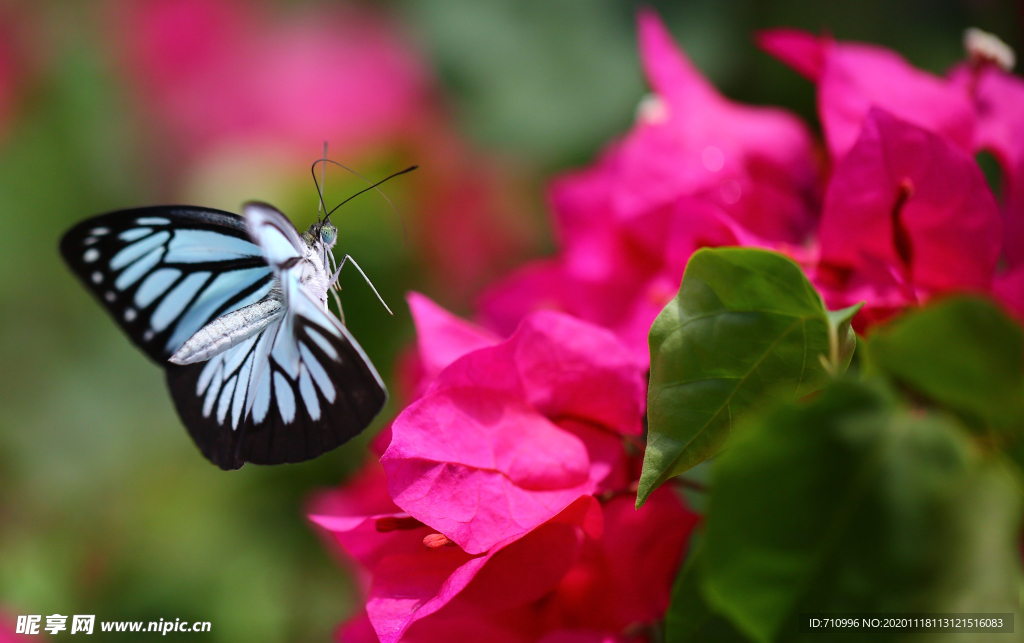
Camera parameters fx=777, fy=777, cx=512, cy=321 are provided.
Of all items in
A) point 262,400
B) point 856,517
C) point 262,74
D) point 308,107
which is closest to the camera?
point 856,517

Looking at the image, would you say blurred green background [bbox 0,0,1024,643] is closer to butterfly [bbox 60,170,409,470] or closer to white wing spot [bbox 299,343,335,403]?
butterfly [bbox 60,170,409,470]

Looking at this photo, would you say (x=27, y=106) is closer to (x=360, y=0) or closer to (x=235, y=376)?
(x=360, y=0)

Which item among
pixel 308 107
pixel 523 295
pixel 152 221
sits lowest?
pixel 308 107

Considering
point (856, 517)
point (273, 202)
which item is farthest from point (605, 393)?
point (273, 202)

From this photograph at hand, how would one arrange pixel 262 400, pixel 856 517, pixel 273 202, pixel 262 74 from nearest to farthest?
1. pixel 856 517
2. pixel 262 400
3. pixel 273 202
4. pixel 262 74

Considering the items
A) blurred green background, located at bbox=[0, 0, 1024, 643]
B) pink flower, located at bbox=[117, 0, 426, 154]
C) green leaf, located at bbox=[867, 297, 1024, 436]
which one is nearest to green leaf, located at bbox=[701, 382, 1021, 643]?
green leaf, located at bbox=[867, 297, 1024, 436]

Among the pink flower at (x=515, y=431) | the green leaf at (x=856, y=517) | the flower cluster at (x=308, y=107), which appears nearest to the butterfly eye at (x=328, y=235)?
the pink flower at (x=515, y=431)

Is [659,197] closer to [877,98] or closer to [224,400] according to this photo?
[877,98]
